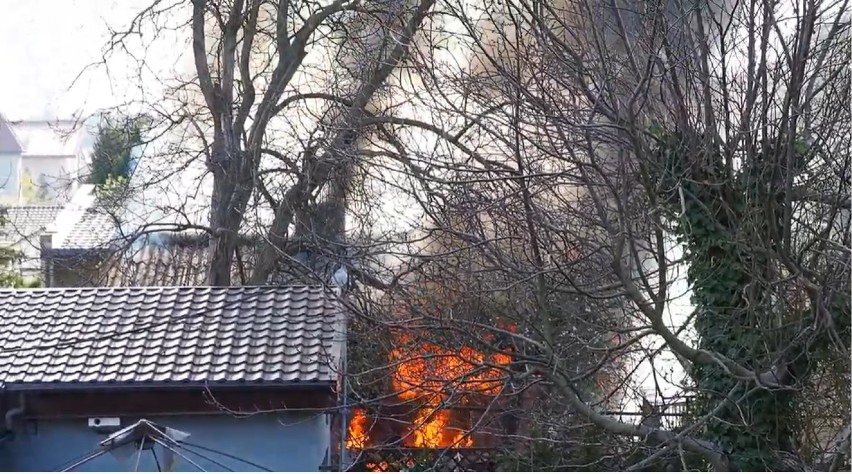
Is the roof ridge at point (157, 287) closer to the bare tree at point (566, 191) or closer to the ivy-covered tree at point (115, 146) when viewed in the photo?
the bare tree at point (566, 191)

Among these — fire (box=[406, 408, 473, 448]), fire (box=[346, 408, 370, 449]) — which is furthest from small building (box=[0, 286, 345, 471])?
fire (box=[406, 408, 473, 448])

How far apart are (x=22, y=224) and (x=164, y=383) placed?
545mm

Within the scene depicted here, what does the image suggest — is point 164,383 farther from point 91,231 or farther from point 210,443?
point 91,231

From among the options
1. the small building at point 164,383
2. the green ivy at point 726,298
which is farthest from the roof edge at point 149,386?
the green ivy at point 726,298

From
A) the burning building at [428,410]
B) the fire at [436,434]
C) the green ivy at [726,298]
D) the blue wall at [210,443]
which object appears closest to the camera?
the green ivy at [726,298]

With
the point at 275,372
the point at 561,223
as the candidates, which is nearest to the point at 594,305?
the point at 561,223

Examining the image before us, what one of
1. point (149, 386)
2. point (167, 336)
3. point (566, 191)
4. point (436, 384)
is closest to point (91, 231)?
point (167, 336)

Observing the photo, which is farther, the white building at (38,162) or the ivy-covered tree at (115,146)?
the ivy-covered tree at (115,146)

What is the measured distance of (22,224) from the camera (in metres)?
2.27

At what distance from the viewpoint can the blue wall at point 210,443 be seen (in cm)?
216

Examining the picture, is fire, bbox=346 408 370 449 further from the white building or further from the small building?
the white building

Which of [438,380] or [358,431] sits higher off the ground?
[438,380]

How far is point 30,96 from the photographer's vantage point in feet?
7.67

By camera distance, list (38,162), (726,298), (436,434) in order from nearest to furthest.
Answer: (726,298) → (38,162) → (436,434)
